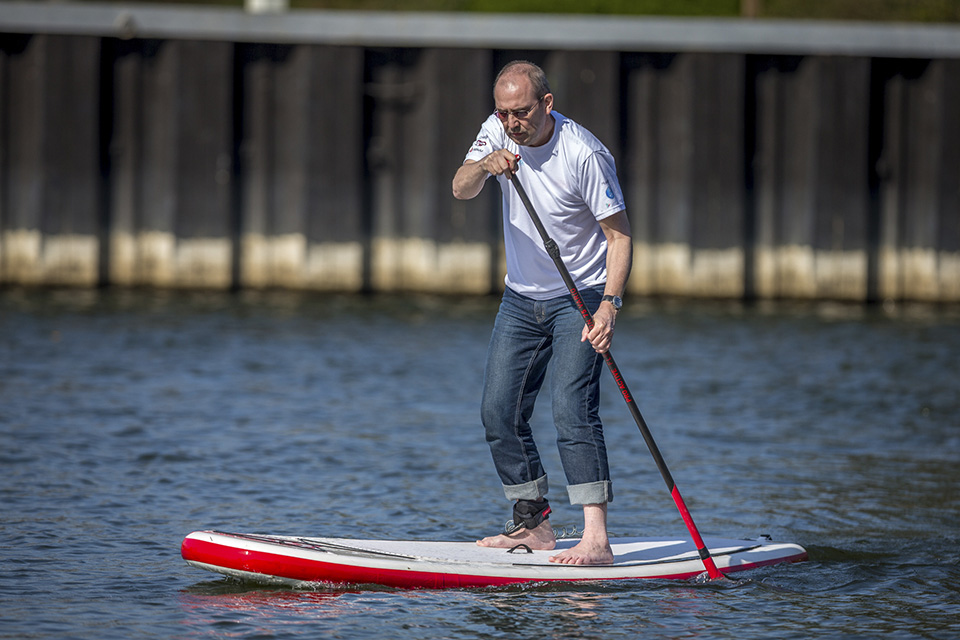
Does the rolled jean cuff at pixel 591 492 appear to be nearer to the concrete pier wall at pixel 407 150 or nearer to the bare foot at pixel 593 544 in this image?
the bare foot at pixel 593 544

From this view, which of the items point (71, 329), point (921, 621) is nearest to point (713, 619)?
point (921, 621)

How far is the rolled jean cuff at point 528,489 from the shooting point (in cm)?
595

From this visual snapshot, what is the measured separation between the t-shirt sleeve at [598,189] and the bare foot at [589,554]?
146 cm

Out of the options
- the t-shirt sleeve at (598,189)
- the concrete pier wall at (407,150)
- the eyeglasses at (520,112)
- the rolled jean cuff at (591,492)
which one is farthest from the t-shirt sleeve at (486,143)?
the concrete pier wall at (407,150)

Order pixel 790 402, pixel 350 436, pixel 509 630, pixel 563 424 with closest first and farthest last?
1. pixel 509 630
2. pixel 563 424
3. pixel 350 436
4. pixel 790 402

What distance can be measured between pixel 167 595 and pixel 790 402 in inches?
266

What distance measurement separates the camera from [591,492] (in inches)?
224

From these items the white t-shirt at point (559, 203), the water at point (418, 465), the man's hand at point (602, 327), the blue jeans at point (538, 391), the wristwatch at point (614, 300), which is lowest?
the water at point (418, 465)

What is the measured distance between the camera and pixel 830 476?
824cm

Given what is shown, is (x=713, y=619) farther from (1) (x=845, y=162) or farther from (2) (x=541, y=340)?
(1) (x=845, y=162)

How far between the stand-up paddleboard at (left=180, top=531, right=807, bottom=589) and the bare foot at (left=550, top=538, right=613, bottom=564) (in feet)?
0.10

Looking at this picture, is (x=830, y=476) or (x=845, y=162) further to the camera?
(x=845, y=162)

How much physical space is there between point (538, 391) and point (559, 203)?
84cm

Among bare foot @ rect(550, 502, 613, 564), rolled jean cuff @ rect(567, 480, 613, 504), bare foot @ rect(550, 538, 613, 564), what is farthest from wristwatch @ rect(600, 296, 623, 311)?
bare foot @ rect(550, 538, 613, 564)
